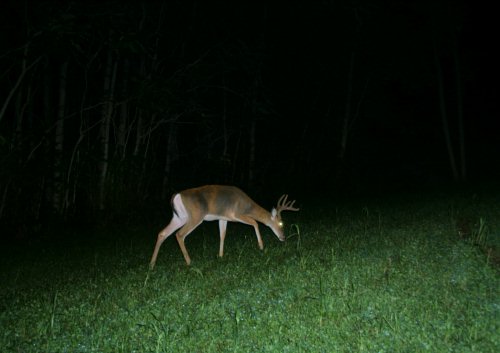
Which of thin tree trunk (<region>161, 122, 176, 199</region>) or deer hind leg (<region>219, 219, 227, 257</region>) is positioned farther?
thin tree trunk (<region>161, 122, 176, 199</region>)

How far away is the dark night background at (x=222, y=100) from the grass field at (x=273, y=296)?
10.5 feet

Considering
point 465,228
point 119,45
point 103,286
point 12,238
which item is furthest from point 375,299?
point 12,238

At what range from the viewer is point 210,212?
29.4ft

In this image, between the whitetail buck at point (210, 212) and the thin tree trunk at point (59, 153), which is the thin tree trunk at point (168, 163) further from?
the whitetail buck at point (210, 212)

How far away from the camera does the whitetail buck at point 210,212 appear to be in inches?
338

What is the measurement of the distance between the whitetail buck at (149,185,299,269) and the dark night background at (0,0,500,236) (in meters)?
3.46

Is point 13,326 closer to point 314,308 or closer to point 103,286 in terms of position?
point 103,286

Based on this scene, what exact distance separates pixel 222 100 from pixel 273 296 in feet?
48.4

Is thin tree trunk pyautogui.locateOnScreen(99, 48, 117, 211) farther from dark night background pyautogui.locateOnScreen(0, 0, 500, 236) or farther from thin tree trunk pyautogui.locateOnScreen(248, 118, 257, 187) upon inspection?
thin tree trunk pyautogui.locateOnScreen(248, 118, 257, 187)

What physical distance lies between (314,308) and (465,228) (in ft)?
16.7

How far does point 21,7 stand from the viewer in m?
11.1

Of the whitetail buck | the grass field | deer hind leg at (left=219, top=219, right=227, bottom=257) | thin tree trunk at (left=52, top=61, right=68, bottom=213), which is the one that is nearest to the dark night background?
thin tree trunk at (left=52, top=61, right=68, bottom=213)

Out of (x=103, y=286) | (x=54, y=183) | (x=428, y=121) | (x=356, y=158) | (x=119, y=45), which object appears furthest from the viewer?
A: (x=428, y=121)

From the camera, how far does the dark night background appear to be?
11.9m
